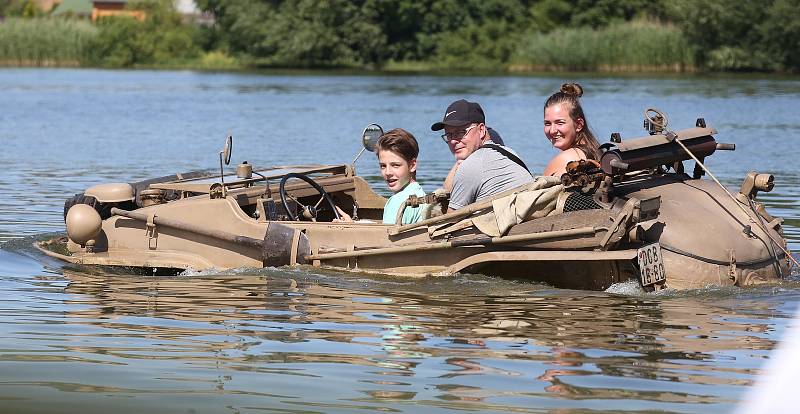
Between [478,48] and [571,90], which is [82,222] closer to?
[571,90]

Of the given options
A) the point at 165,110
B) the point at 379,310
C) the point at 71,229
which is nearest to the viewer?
the point at 379,310

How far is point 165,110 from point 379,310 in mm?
28581

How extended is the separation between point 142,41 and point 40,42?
15.2 metres

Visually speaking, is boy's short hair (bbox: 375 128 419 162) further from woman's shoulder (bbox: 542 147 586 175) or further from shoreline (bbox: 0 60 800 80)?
shoreline (bbox: 0 60 800 80)

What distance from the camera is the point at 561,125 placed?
368 inches

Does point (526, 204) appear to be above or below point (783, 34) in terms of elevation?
below

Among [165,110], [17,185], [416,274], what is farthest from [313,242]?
[165,110]

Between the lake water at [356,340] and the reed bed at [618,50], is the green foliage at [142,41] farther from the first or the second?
the lake water at [356,340]

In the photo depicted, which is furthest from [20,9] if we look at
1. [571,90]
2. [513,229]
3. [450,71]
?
[513,229]

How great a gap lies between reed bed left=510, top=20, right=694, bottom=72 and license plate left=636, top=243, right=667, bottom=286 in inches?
1948

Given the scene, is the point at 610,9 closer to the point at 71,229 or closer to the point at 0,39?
the point at 0,39

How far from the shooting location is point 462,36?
75500 mm

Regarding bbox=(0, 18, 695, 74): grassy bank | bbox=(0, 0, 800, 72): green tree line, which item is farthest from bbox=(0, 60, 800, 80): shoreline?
bbox=(0, 0, 800, 72): green tree line

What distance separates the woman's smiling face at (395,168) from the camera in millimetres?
9492
